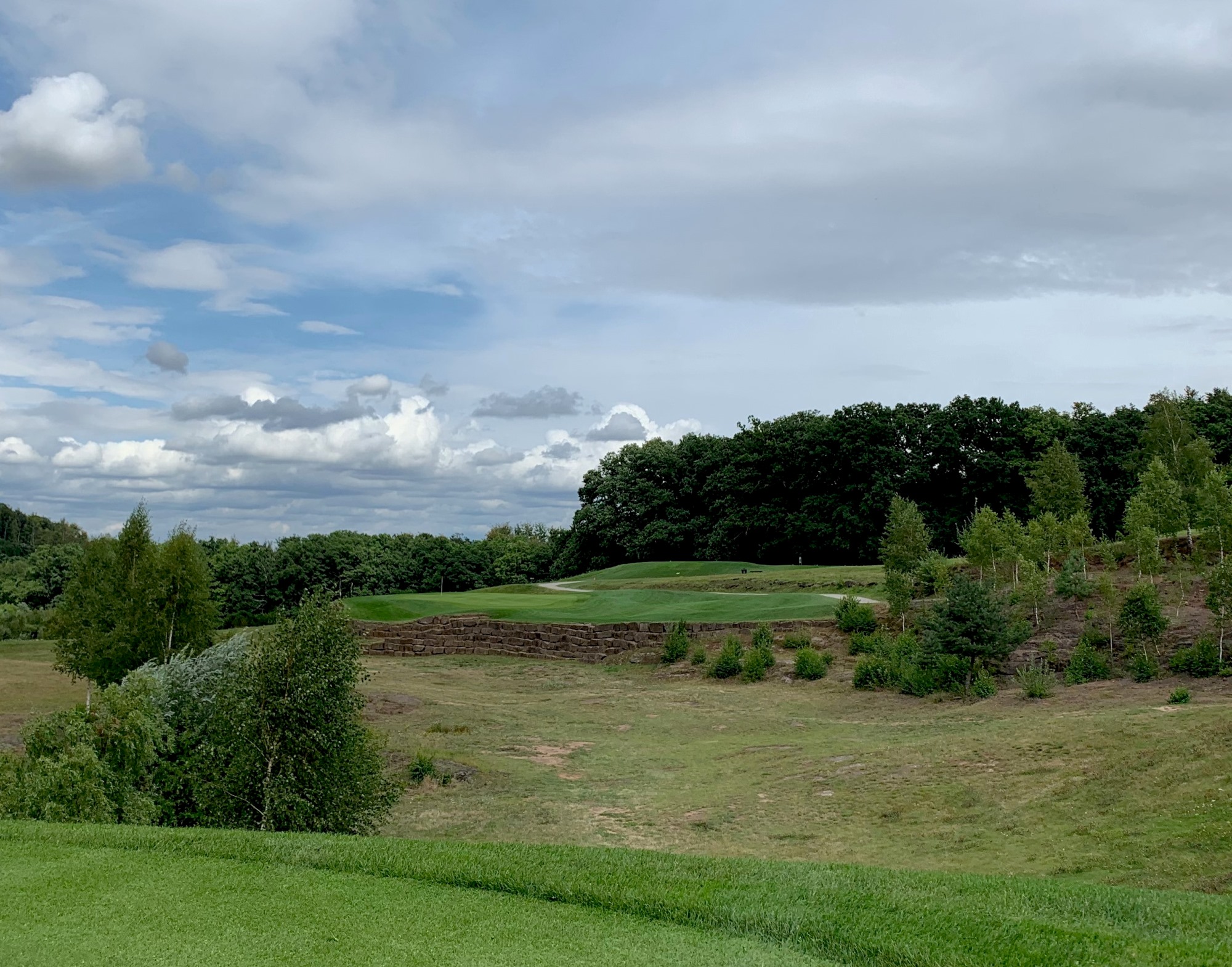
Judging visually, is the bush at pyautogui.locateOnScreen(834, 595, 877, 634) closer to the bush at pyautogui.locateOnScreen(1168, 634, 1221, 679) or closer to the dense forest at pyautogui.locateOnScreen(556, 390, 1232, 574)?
the bush at pyautogui.locateOnScreen(1168, 634, 1221, 679)

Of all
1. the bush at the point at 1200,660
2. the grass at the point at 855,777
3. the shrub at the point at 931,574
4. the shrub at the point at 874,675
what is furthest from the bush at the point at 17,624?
the bush at the point at 1200,660

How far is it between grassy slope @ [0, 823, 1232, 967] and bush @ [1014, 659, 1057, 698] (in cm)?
1237

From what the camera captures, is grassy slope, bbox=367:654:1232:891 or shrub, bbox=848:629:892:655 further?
shrub, bbox=848:629:892:655

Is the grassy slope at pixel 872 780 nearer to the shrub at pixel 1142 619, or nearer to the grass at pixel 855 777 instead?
the grass at pixel 855 777

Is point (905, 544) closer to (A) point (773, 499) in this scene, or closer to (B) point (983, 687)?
(B) point (983, 687)

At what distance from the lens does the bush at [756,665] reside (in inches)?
965

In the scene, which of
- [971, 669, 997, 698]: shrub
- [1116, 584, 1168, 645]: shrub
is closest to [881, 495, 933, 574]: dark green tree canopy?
[971, 669, 997, 698]: shrub

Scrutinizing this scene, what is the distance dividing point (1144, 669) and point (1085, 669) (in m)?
1.41

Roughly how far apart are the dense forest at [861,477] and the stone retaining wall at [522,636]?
24.7 metres

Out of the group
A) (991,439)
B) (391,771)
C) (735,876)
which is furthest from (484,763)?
(991,439)

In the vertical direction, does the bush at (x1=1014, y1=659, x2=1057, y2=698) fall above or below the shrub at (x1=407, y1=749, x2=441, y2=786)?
above

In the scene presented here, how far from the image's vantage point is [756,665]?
81.0ft

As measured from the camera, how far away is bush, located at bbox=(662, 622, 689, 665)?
2794 cm

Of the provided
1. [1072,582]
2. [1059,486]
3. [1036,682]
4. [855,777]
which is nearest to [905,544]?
[1072,582]
